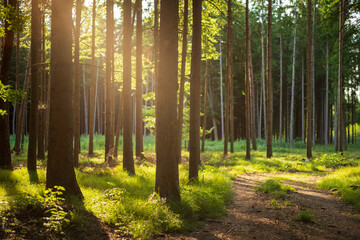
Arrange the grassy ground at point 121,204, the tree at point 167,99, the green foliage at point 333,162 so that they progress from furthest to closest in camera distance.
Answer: the green foliage at point 333,162, the tree at point 167,99, the grassy ground at point 121,204

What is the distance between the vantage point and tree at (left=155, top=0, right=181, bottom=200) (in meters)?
5.74

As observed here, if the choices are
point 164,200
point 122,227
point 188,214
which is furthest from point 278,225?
point 122,227

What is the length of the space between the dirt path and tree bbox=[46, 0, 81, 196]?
2.58 m

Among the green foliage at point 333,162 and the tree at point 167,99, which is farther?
the green foliage at point 333,162

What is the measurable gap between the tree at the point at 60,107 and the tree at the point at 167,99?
6.16 feet

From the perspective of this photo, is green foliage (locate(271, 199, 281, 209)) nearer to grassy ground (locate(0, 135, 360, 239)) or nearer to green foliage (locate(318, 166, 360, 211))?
grassy ground (locate(0, 135, 360, 239))

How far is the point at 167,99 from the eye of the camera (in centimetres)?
576

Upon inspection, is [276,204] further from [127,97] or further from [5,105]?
[5,105]

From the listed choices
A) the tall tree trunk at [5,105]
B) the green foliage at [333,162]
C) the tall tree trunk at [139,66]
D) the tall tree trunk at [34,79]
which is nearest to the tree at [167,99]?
the tall tree trunk at [34,79]

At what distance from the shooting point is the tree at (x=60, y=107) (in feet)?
18.1

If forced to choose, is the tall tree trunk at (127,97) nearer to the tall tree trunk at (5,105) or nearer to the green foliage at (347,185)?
the tall tree trunk at (5,105)

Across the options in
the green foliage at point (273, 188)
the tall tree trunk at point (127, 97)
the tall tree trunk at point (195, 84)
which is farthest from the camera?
the tall tree trunk at point (127, 97)

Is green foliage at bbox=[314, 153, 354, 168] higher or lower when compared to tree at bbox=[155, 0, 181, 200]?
lower

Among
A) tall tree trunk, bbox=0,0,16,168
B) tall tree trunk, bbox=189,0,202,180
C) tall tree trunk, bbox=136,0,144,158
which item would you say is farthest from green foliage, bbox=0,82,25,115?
tall tree trunk, bbox=136,0,144,158
